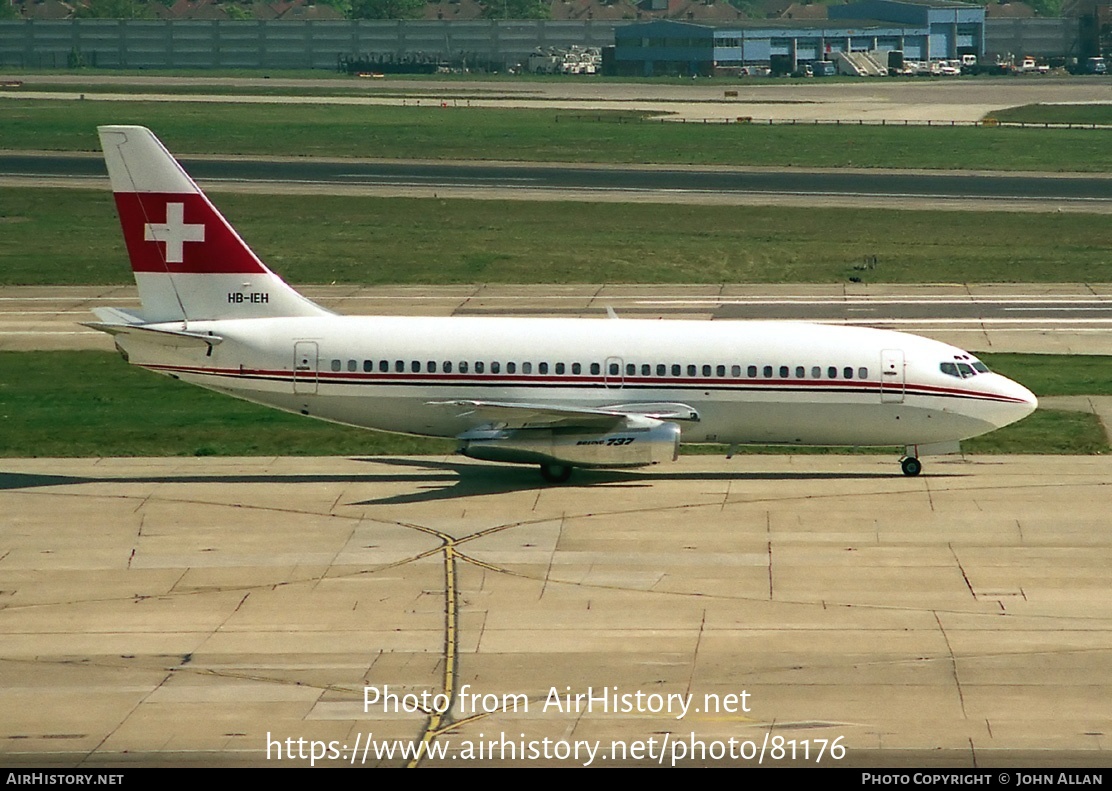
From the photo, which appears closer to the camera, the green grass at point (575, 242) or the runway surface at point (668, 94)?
the green grass at point (575, 242)

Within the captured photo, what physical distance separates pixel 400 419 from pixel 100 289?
32668 mm

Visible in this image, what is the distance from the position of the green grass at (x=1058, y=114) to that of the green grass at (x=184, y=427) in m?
88.5

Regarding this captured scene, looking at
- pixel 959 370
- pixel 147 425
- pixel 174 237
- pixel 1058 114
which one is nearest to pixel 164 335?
pixel 174 237

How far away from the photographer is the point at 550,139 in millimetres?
118250

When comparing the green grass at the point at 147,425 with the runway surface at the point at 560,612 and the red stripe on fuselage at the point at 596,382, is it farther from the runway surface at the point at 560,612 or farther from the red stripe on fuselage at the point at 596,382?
the red stripe on fuselage at the point at 596,382

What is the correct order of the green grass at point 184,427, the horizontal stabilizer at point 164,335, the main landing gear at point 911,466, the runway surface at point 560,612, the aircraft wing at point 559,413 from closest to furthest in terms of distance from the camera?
1. the runway surface at point 560,612
2. the aircraft wing at point 559,413
3. the horizontal stabilizer at point 164,335
4. the main landing gear at point 911,466
5. the green grass at point 184,427

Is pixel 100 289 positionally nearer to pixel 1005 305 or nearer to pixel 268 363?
pixel 268 363

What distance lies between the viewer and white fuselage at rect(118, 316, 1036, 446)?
1547 inches

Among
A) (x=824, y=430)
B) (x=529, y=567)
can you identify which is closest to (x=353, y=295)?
(x=824, y=430)

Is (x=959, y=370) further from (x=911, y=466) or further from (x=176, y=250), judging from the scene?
(x=176, y=250)

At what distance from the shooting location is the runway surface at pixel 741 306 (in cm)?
5750

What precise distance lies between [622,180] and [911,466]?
59.8 m

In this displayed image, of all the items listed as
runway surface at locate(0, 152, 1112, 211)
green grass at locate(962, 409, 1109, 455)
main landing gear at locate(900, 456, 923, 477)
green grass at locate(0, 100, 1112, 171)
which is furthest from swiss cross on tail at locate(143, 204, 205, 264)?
green grass at locate(0, 100, 1112, 171)

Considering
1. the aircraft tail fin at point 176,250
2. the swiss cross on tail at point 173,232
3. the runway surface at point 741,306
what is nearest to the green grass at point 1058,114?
the runway surface at point 741,306
